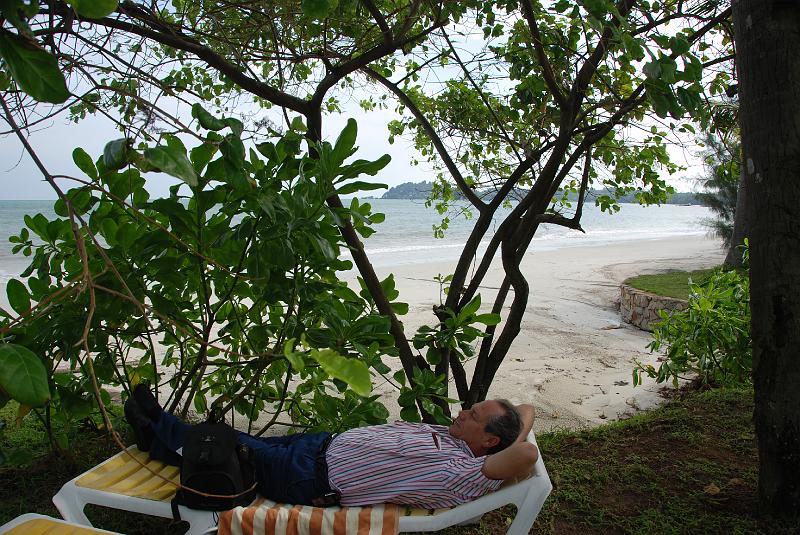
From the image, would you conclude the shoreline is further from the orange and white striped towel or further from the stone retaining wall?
the orange and white striped towel

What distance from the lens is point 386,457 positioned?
2432mm

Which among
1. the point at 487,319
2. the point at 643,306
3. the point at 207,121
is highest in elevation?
the point at 207,121

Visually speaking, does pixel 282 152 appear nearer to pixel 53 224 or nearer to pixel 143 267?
pixel 143 267

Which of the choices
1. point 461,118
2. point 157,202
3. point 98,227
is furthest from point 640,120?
point 98,227

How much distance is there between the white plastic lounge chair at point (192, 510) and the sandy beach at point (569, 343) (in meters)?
2.69

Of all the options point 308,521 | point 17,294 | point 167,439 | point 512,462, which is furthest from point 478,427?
point 17,294

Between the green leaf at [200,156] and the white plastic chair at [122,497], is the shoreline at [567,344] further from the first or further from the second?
the green leaf at [200,156]

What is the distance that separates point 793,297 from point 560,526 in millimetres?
1314

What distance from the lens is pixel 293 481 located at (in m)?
2.42

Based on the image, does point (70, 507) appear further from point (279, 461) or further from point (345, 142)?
point (345, 142)

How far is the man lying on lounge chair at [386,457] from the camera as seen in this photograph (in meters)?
2.30

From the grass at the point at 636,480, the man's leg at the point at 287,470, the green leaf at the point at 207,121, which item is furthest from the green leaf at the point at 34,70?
the grass at the point at 636,480

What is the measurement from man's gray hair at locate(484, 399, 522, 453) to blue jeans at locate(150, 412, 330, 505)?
69 cm

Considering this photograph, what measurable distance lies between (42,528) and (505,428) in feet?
5.44
